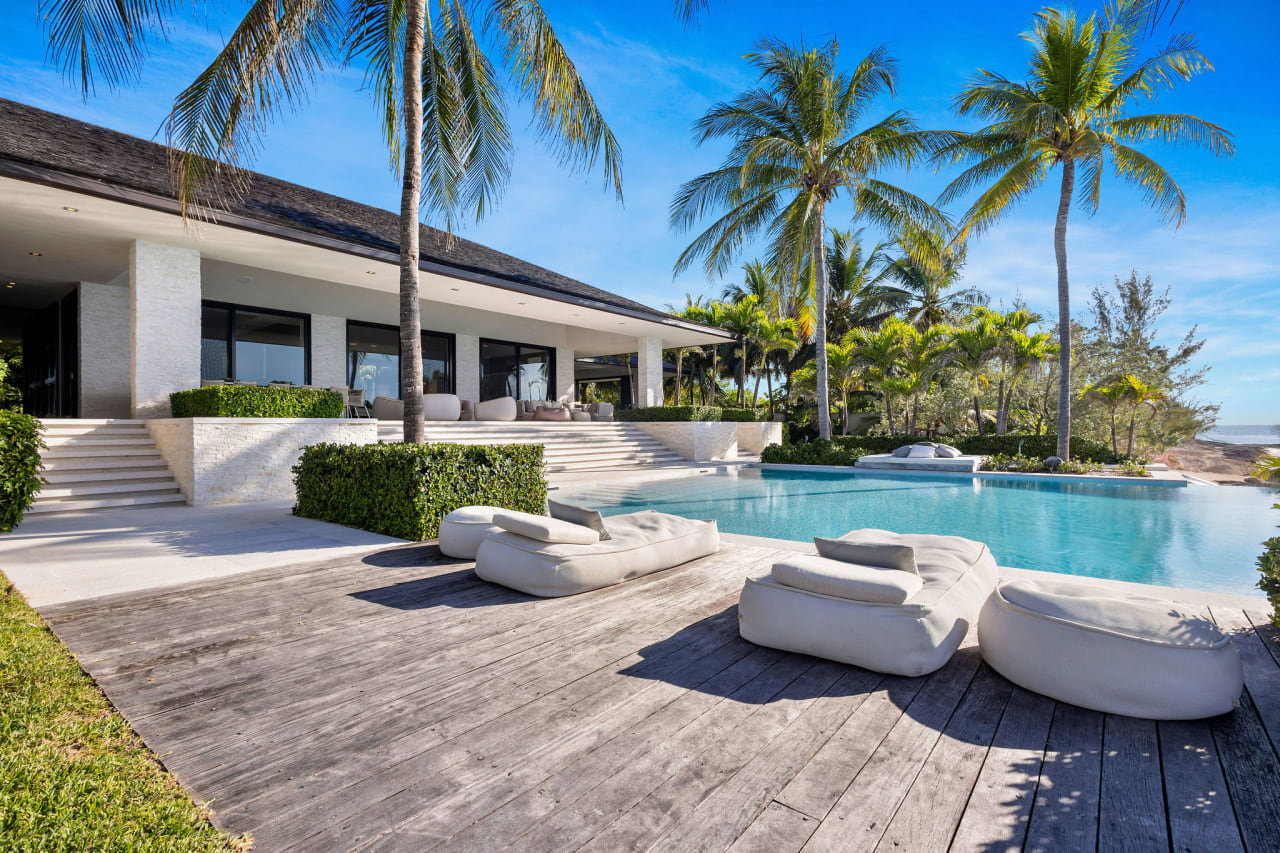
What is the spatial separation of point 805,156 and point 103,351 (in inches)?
617

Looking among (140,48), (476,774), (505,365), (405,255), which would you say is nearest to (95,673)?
(476,774)

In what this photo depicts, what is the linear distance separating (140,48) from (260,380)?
30.9 feet

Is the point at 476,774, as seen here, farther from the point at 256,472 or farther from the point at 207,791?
the point at 256,472

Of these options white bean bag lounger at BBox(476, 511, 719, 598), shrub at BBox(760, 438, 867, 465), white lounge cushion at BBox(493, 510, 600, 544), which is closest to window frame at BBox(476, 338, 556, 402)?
shrub at BBox(760, 438, 867, 465)

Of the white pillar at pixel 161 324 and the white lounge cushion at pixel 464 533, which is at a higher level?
the white pillar at pixel 161 324

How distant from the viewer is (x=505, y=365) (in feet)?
65.0

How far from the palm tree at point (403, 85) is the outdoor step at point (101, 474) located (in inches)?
152

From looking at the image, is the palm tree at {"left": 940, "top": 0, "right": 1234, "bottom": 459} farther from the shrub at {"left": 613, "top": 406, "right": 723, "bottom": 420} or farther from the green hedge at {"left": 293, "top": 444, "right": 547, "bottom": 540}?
the green hedge at {"left": 293, "top": 444, "right": 547, "bottom": 540}

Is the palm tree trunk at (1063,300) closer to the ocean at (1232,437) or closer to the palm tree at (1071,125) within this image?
the palm tree at (1071,125)

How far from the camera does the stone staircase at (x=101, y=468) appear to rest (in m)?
8.02

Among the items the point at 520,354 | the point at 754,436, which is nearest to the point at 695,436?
the point at 754,436

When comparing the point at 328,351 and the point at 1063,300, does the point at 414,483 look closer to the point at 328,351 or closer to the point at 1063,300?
the point at 328,351

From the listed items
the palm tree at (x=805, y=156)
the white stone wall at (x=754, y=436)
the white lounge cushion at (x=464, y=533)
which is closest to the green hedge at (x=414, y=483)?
the white lounge cushion at (x=464, y=533)

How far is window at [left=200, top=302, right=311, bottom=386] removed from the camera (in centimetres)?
1355
